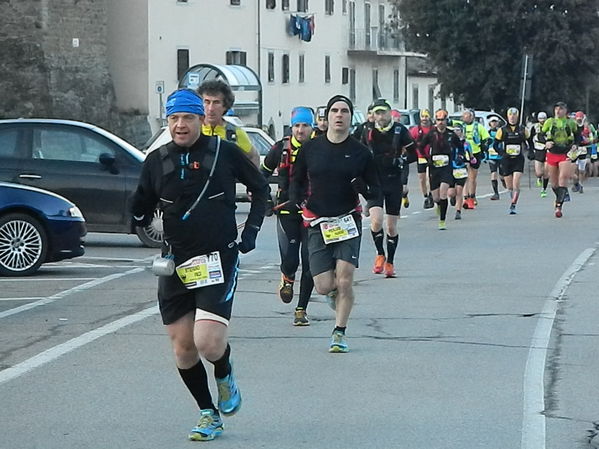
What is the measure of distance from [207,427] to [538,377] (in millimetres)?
2757

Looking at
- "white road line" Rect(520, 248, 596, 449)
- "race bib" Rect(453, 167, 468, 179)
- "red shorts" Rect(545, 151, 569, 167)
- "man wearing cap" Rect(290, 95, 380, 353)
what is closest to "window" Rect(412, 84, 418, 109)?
"race bib" Rect(453, 167, 468, 179)

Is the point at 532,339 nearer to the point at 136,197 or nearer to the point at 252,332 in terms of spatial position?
the point at 252,332

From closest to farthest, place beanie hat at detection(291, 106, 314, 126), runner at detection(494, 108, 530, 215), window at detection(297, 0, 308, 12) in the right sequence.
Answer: beanie hat at detection(291, 106, 314, 126) < runner at detection(494, 108, 530, 215) < window at detection(297, 0, 308, 12)

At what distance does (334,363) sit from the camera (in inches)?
382

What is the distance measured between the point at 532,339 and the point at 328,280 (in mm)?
1715

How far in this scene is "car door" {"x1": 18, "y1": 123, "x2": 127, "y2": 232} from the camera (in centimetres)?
1850

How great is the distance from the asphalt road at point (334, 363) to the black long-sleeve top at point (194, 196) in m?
1.01

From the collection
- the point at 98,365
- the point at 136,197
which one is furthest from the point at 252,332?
the point at 136,197

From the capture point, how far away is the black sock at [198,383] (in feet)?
23.9

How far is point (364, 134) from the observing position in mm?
16344

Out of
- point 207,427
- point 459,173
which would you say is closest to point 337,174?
point 207,427

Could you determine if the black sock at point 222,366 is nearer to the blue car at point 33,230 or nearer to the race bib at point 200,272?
the race bib at point 200,272

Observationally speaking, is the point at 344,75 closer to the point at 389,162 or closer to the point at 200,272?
the point at 389,162

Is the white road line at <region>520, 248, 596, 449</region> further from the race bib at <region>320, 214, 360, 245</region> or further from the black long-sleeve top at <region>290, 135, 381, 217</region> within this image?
the black long-sleeve top at <region>290, 135, 381, 217</region>
